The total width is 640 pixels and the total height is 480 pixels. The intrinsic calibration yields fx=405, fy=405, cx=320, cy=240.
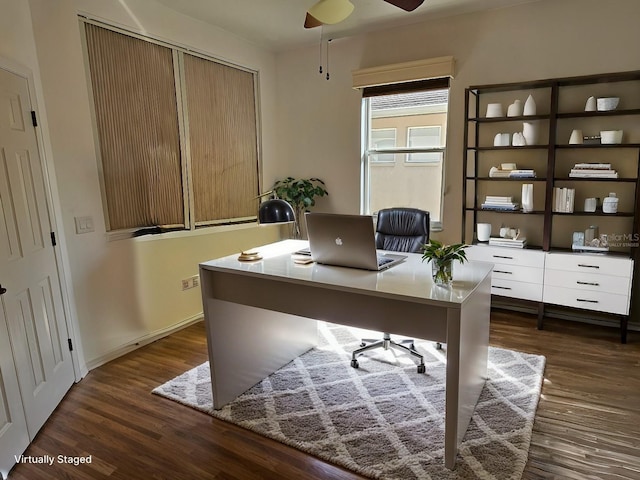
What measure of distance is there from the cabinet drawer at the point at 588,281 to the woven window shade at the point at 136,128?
10.6ft

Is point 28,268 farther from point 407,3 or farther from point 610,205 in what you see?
point 610,205

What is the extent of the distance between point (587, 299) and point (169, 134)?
3.70m

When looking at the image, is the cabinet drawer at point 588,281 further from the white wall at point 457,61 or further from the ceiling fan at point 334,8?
the ceiling fan at point 334,8

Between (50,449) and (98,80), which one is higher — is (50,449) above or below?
below

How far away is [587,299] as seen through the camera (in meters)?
3.20

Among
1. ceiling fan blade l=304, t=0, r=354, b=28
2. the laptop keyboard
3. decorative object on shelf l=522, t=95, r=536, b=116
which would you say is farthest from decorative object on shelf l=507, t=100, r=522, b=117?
the laptop keyboard

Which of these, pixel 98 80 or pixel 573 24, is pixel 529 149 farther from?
pixel 98 80

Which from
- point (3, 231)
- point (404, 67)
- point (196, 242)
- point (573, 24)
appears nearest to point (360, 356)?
point (196, 242)

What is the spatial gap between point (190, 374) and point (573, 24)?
13.2 feet

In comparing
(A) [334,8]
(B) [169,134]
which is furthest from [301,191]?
(A) [334,8]

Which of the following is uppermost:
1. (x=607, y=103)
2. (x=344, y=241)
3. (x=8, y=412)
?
(x=607, y=103)

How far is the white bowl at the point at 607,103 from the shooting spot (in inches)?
121

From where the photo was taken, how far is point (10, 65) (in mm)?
2199

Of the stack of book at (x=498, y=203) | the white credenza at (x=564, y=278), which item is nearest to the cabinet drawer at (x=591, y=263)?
the white credenza at (x=564, y=278)
